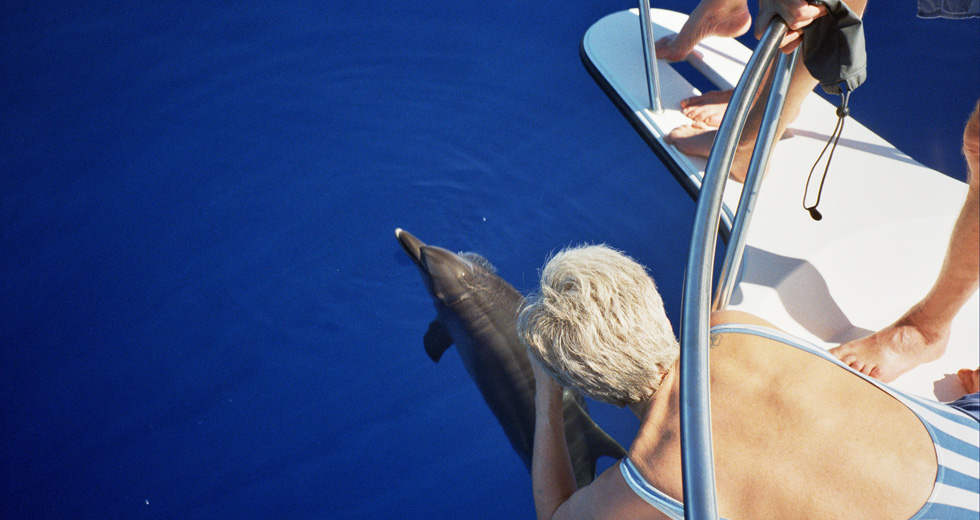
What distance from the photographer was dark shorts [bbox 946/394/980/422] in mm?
1822

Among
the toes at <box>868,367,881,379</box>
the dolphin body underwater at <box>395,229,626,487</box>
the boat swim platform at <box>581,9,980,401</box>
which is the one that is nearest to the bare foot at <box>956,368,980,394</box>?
the boat swim platform at <box>581,9,980,401</box>

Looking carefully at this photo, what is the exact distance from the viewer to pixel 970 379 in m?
2.25

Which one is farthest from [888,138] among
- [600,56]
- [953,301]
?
[953,301]

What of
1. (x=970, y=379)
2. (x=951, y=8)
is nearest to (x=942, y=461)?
(x=970, y=379)

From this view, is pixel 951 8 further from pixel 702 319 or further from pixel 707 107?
pixel 702 319

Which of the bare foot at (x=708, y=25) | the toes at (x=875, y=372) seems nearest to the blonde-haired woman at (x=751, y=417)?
the toes at (x=875, y=372)

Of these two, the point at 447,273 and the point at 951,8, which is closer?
the point at 951,8

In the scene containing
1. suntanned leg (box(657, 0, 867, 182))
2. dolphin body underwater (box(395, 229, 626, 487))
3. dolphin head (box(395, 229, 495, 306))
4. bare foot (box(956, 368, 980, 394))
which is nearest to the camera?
bare foot (box(956, 368, 980, 394))

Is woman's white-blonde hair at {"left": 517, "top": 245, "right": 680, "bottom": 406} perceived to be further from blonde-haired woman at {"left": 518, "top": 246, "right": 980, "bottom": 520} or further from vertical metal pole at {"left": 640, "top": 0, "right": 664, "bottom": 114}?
vertical metal pole at {"left": 640, "top": 0, "right": 664, "bottom": 114}

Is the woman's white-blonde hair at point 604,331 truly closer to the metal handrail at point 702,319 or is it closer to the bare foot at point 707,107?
the metal handrail at point 702,319

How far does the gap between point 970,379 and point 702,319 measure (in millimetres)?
1588

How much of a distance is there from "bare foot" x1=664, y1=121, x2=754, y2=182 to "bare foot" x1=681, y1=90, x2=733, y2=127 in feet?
0.20

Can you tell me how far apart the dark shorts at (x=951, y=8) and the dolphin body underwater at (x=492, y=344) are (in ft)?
7.39

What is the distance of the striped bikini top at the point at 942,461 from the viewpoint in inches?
58.9
